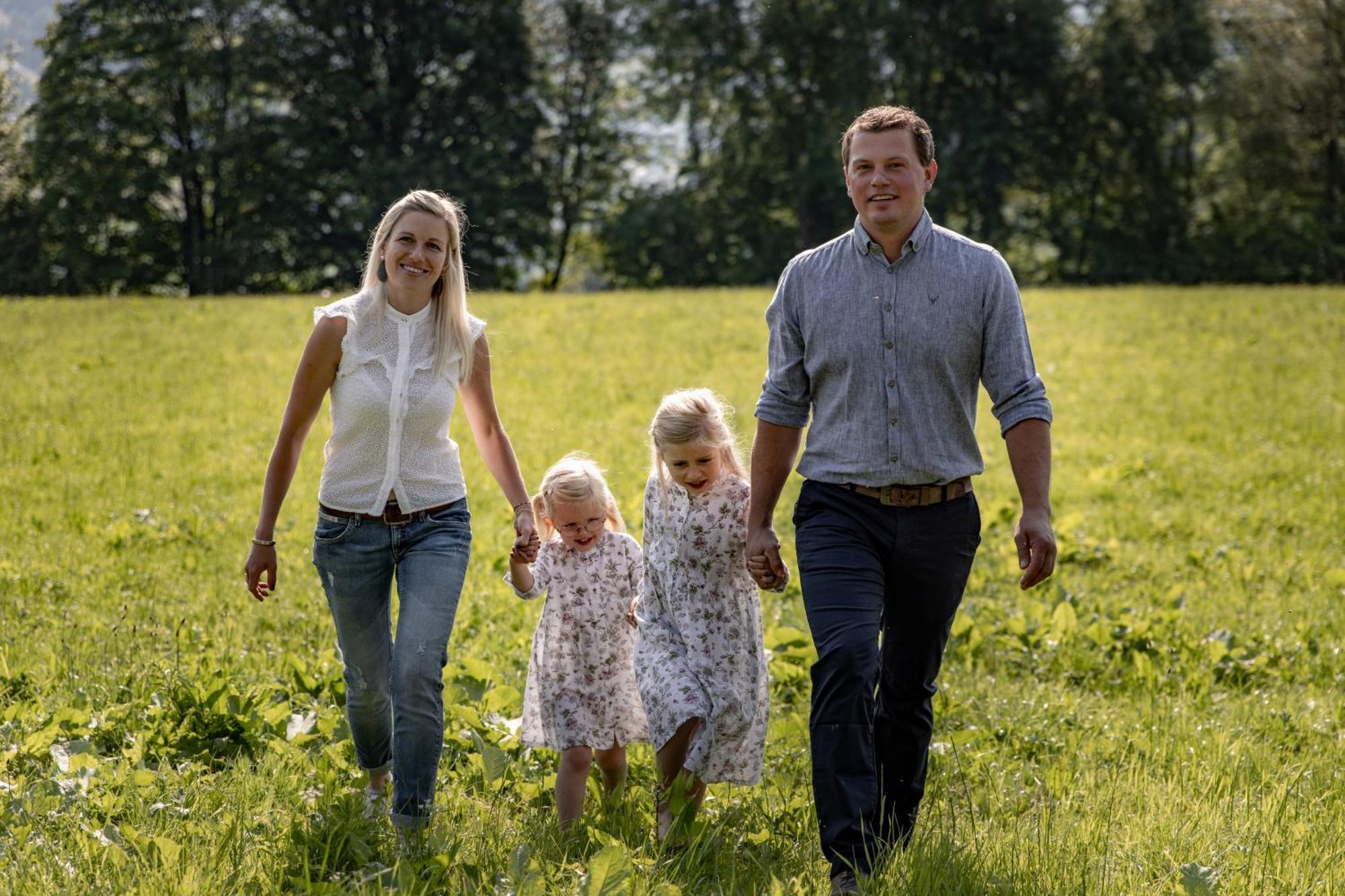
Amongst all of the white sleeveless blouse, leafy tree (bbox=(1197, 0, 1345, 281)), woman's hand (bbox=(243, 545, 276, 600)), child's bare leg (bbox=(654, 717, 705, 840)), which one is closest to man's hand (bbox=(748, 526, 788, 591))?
child's bare leg (bbox=(654, 717, 705, 840))

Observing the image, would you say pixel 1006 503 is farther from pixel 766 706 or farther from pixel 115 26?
pixel 115 26

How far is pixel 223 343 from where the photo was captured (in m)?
17.5

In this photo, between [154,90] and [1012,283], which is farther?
[154,90]

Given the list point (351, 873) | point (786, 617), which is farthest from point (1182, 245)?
point (351, 873)

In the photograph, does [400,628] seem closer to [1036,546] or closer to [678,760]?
[678,760]

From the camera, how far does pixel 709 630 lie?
14.3ft

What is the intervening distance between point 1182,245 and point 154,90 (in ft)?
114

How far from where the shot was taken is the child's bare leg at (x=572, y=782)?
438 cm

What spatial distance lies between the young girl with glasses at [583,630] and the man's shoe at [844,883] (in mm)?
1090

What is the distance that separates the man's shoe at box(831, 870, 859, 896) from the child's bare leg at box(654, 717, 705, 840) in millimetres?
712

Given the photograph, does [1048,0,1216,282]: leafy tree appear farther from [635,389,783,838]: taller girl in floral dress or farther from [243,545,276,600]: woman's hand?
[243,545,276,600]: woman's hand

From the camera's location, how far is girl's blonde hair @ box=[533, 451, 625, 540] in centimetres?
448

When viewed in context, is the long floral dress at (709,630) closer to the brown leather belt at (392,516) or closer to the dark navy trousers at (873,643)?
the dark navy trousers at (873,643)

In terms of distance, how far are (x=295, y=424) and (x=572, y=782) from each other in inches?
60.7
